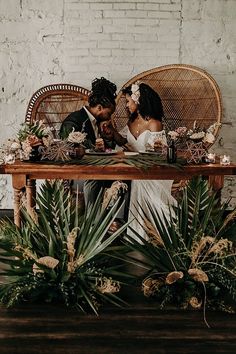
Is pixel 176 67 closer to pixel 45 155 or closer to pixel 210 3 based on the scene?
pixel 210 3

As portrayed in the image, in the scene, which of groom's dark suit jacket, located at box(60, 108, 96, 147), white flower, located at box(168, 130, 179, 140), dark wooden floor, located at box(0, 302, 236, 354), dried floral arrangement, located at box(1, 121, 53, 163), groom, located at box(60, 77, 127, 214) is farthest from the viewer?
groom, located at box(60, 77, 127, 214)

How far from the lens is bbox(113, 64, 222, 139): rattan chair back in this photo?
540 centimetres

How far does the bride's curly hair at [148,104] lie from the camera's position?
197 inches

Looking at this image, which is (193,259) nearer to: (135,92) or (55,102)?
(135,92)

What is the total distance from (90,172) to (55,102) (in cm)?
171

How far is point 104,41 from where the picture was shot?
5.60m

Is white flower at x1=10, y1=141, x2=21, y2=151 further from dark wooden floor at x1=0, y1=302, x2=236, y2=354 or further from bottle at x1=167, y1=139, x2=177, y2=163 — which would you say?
dark wooden floor at x1=0, y1=302, x2=236, y2=354

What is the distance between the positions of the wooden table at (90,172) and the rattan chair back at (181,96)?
1.43 m

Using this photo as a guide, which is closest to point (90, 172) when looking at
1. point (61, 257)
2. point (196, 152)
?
point (196, 152)

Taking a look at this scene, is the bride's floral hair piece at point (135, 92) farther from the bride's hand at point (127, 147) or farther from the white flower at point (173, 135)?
the white flower at point (173, 135)

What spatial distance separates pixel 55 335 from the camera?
1.17 m

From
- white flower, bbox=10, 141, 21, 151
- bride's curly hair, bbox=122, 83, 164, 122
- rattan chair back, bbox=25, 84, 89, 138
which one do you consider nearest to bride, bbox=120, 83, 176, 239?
bride's curly hair, bbox=122, 83, 164, 122

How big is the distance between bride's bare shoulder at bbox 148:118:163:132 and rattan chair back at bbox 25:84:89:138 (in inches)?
31.0

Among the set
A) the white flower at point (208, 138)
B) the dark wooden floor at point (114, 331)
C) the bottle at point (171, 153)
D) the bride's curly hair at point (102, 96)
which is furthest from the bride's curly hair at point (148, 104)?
the dark wooden floor at point (114, 331)
